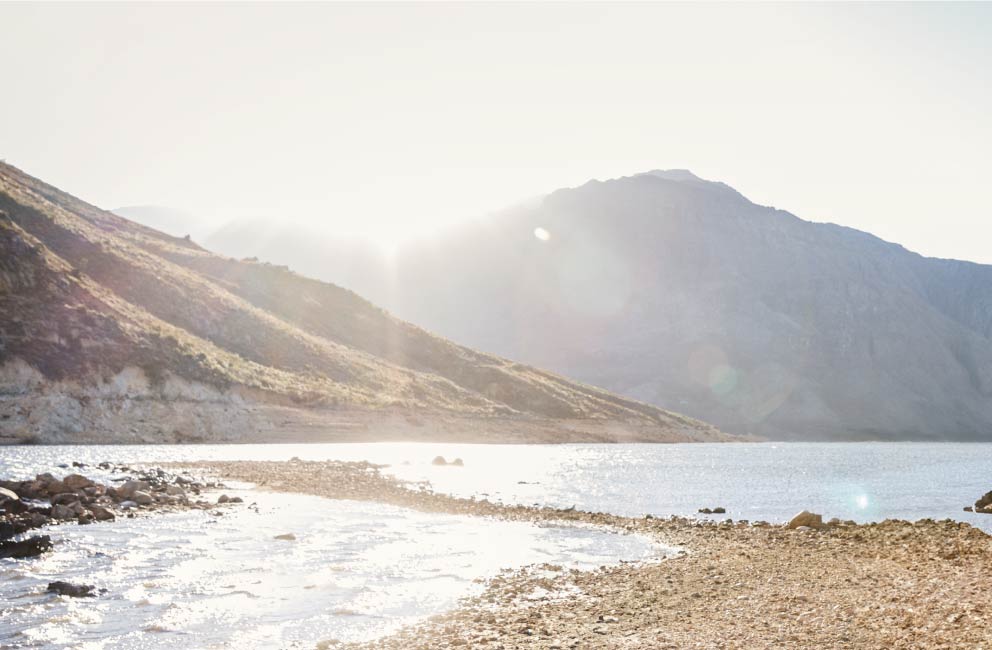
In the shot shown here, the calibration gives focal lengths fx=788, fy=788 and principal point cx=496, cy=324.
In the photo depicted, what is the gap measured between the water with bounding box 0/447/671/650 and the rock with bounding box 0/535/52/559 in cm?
43

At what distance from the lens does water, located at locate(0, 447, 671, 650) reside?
50.4ft

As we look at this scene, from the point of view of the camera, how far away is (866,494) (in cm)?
5222

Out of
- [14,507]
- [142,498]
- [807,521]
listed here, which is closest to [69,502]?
[14,507]

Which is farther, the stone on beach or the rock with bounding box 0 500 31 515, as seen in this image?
the stone on beach

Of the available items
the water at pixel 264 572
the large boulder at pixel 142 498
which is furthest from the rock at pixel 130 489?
the water at pixel 264 572

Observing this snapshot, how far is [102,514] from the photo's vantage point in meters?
28.7

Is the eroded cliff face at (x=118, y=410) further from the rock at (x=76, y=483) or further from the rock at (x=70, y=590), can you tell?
the rock at (x=70, y=590)

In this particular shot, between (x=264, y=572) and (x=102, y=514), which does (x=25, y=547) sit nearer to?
(x=264, y=572)

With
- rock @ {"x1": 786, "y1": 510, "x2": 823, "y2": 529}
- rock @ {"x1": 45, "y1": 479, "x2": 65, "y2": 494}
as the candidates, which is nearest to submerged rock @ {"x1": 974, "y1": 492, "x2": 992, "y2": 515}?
rock @ {"x1": 786, "y1": 510, "x2": 823, "y2": 529}

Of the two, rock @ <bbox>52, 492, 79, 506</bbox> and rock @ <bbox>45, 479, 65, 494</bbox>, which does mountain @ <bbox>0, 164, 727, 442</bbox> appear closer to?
rock @ <bbox>45, 479, 65, 494</bbox>

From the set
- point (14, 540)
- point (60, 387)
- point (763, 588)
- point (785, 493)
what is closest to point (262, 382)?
point (60, 387)

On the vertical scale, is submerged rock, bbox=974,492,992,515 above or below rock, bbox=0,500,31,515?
above

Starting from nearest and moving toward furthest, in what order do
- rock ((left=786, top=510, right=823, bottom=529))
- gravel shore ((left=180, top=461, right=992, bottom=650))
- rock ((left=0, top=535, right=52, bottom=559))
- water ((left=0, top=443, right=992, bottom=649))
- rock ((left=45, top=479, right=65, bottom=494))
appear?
gravel shore ((left=180, top=461, right=992, bottom=650)) → water ((left=0, top=443, right=992, bottom=649)) → rock ((left=0, top=535, right=52, bottom=559)) → rock ((left=786, top=510, right=823, bottom=529)) → rock ((left=45, top=479, right=65, bottom=494))

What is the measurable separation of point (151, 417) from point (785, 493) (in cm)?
6866
